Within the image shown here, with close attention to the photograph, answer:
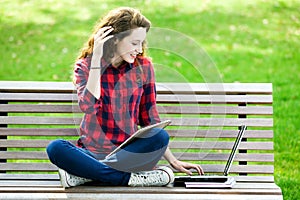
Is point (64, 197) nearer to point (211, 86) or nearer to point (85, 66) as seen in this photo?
point (85, 66)

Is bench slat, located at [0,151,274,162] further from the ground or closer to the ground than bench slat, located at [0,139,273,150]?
closer to the ground

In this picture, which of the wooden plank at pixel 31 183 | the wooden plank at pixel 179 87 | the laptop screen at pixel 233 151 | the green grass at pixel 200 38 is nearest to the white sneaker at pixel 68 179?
the wooden plank at pixel 31 183

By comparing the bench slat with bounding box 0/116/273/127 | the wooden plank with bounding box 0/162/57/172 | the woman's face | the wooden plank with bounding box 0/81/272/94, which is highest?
the woman's face

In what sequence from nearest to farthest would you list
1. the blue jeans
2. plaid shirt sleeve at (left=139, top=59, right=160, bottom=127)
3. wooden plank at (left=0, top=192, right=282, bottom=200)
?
wooden plank at (left=0, top=192, right=282, bottom=200) → the blue jeans → plaid shirt sleeve at (left=139, top=59, right=160, bottom=127)

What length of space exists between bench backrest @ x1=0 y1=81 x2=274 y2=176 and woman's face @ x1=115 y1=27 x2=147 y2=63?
1.66ft

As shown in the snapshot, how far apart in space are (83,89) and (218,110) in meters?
0.90

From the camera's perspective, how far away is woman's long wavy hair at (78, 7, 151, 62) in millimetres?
4191

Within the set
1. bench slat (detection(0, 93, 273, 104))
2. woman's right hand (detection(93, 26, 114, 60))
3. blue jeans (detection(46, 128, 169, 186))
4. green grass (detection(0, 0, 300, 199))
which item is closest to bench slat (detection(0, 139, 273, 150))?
bench slat (detection(0, 93, 273, 104))

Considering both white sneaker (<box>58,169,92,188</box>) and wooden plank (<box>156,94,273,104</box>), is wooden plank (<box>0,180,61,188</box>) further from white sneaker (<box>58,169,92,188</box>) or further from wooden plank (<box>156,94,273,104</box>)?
wooden plank (<box>156,94,273,104</box>)

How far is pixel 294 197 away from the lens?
505 cm

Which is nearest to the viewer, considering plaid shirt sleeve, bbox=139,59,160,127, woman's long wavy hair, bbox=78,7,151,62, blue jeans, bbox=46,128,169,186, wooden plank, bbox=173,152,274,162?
blue jeans, bbox=46,128,169,186

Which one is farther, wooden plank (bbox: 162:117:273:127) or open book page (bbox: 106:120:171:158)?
wooden plank (bbox: 162:117:273:127)

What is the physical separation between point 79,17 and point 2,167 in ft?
18.2

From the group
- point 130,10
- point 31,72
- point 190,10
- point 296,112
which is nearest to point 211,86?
point 130,10
